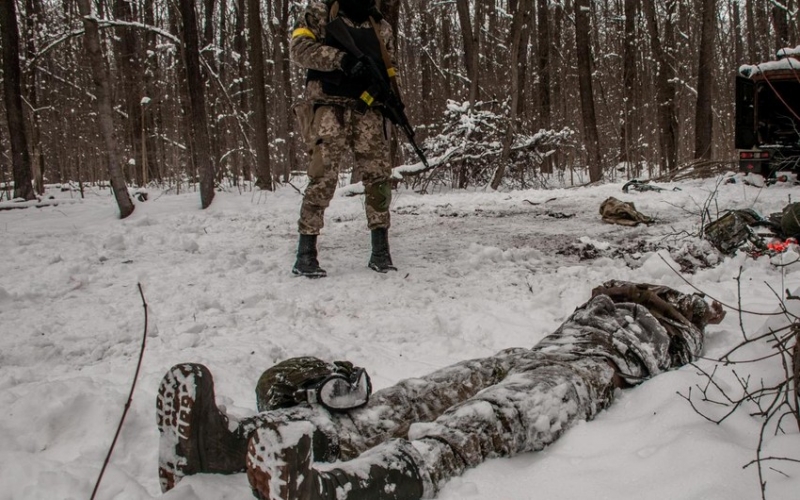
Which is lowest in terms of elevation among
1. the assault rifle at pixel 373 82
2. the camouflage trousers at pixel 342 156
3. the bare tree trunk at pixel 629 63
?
the camouflage trousers at pixel 342 156

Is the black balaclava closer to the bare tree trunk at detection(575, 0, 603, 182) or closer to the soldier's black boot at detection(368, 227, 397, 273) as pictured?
the soldier's black boot at detection(368, 227, 397, 273)

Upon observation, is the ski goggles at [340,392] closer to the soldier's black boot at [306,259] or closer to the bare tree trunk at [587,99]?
the soldier's black boot at [306,259]

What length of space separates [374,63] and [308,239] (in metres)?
1.24

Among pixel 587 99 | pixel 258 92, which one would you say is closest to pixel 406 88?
pixel 587 99

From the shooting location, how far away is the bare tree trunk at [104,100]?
5277 millimetres

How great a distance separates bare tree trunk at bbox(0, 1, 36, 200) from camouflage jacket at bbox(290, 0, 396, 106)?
609 cm

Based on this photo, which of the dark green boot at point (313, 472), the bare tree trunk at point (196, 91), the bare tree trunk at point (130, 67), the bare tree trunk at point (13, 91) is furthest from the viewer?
the bare tree trunk at point (130, 67)

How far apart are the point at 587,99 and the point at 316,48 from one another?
847 centimetres

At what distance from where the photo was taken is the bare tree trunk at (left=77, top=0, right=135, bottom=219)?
17.3ft

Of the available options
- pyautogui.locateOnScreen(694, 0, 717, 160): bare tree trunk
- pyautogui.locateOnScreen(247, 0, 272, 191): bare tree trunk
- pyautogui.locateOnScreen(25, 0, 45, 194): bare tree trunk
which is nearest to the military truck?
pyautogui.locateOnScreen(694, 0, 717, 160): bare tree trunk

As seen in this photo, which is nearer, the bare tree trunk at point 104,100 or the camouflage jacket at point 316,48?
the camouflage jacket at point 316,48

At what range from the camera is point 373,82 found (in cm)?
Answer: 350

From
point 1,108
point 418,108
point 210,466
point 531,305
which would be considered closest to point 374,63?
point 531,305

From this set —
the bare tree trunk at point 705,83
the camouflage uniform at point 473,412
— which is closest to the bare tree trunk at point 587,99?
the bare tree trunk at point 705,83
